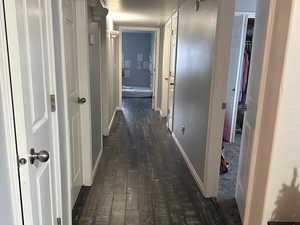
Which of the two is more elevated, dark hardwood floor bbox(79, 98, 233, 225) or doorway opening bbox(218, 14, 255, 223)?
doorway opening bbox(218, 14, 255, 223)

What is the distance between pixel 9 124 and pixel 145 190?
6.28ft

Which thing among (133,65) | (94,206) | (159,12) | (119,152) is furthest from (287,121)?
(133,65)

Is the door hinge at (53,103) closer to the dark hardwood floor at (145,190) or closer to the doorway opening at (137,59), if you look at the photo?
the dark hardwood floor at (145,190)

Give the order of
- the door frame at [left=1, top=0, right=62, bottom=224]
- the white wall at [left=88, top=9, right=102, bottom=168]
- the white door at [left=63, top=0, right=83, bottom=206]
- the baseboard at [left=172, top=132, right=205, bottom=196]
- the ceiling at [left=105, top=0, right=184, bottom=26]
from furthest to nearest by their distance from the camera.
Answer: the ceiling at [left=105, top=0, right=184, bottom=26]
the white wall at [left=88, top=9, right=102, bottom=168]
the baseboard at [left=172, top=132, right=205, bottom=196]
the white door at [left=63, top=0, right=83, bottom=206]
the door frame at [left=1, top=0, right=62, bottom=224]

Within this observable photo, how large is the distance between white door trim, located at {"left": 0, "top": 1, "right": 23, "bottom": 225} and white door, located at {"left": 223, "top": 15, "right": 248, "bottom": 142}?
3.54 metres

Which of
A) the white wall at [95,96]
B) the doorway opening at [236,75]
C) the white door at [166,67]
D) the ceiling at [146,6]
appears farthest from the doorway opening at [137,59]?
the white wall at [95,96]

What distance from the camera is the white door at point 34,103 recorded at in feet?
3.19

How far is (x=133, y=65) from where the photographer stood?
10.3 metres

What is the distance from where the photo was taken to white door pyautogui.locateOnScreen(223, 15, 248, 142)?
157 inches

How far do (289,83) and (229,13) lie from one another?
1536 millimetres

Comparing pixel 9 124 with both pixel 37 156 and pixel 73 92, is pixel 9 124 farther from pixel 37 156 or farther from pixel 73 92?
pixel 73 92

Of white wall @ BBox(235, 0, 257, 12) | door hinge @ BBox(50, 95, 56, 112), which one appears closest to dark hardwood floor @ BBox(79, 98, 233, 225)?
door hinge @ BBox(50, 95, 56, 112)

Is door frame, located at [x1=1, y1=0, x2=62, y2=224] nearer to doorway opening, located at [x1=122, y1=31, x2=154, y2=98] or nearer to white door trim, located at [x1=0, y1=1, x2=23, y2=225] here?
white door trim, located at [x1=0, y1=1, x2=23, y2=225]

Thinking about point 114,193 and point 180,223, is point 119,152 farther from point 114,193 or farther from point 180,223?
point 180,223
